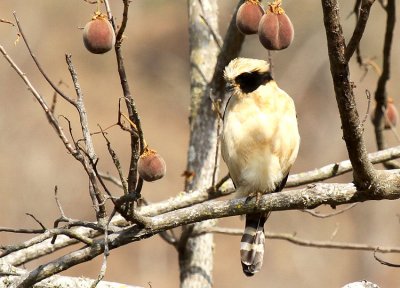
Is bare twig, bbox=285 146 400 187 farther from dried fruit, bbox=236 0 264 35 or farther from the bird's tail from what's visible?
dried fruit, bbox=236 0 264 35

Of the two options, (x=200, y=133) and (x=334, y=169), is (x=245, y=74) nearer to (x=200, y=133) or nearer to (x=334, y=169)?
(x=334, y=169)

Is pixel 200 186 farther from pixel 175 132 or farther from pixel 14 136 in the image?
pixel 175 132

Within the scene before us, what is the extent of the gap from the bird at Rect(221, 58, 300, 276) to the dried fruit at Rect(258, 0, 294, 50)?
2.21 feet

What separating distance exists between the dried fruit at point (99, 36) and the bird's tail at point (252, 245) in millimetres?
1501

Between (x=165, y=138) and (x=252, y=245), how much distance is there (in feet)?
43.5

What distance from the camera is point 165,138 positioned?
671 inches

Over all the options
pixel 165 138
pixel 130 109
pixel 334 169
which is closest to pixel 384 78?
pixel 334 169

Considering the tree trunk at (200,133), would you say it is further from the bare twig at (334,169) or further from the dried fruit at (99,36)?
the dried fruit at (99,36)

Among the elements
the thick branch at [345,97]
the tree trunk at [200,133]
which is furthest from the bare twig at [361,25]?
the tree trunk at [200,133]

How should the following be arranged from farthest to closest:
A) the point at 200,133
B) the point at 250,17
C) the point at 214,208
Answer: the point at 200,133 < the point at 250,17 < the point at 214,208

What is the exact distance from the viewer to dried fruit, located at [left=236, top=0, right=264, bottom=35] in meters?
3.09

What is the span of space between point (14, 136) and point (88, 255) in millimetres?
10614

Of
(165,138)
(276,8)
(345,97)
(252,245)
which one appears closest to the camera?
(345,97)

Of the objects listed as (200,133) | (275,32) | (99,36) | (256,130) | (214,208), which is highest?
(200,133)
